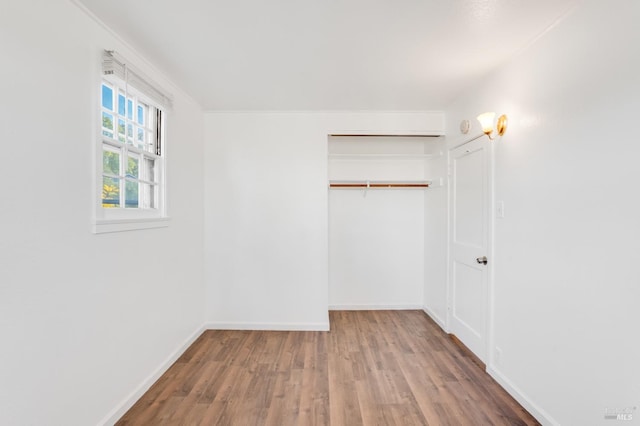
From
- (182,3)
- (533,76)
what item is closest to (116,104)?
(182,3)

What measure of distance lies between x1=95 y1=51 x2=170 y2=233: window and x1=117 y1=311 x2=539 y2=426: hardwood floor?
128cm

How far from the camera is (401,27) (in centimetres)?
177

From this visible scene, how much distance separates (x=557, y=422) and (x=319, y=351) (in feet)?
5.81

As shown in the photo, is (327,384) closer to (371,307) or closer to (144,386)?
(144,386)

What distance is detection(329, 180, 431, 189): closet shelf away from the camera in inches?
144

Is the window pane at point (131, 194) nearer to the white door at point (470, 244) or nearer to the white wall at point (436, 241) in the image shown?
the white door at point (470, 244)

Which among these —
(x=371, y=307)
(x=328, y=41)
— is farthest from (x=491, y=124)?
(x=371, y=307)

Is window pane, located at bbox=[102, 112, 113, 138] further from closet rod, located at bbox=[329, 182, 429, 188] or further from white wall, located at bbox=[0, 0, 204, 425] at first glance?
closet rod, located at bbox=[329, 182, 429, 188]

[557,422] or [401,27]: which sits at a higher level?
[401,27]

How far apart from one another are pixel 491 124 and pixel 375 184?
1.60m

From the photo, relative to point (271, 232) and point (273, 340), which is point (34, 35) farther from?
point (273, 340)

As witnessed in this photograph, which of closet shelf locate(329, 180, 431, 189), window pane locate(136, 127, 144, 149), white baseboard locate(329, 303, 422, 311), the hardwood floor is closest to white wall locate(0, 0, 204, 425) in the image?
the hardwood floor

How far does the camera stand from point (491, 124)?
2.25 metres

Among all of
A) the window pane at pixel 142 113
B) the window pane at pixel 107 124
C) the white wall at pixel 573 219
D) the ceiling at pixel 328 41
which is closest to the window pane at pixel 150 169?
the window pane at pixel 142 113
